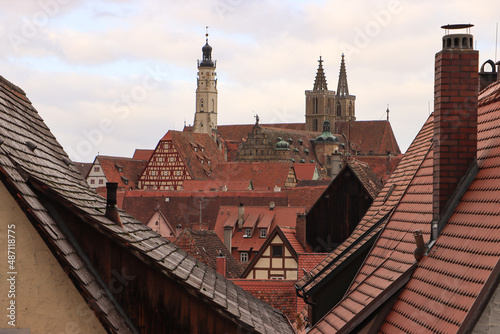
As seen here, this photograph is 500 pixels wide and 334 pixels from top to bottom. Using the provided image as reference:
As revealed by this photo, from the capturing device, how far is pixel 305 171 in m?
93.2

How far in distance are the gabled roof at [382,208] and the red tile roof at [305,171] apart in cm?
8005

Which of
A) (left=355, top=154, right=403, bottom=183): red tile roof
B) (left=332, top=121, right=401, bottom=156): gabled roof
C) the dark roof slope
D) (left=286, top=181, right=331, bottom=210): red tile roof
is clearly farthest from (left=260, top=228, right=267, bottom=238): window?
(left=332, top=121, right=401, bottom=156): gabled roof

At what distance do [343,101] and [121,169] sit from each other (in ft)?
243

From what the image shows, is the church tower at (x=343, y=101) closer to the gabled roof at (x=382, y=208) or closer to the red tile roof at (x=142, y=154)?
the red tile roof at (x=142, y=154)

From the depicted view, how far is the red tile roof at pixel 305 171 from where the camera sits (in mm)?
92188

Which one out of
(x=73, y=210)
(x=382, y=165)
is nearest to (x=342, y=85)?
(x=382, y=165)

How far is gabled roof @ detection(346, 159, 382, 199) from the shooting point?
1812 cm

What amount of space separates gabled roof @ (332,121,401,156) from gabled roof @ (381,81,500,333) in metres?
125

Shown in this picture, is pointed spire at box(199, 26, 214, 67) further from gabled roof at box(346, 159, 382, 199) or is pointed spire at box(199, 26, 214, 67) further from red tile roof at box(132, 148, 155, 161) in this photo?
gabled roof at box(346, 159, 382, 199)

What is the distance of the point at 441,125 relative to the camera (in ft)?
22.5

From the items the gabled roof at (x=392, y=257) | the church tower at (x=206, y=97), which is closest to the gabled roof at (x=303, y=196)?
the gabled roof at (x=392, y=257)

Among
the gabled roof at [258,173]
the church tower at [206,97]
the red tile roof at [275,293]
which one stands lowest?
the red tile roof at [275,293]

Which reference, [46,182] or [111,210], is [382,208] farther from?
[46,182]

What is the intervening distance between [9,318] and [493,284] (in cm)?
316
